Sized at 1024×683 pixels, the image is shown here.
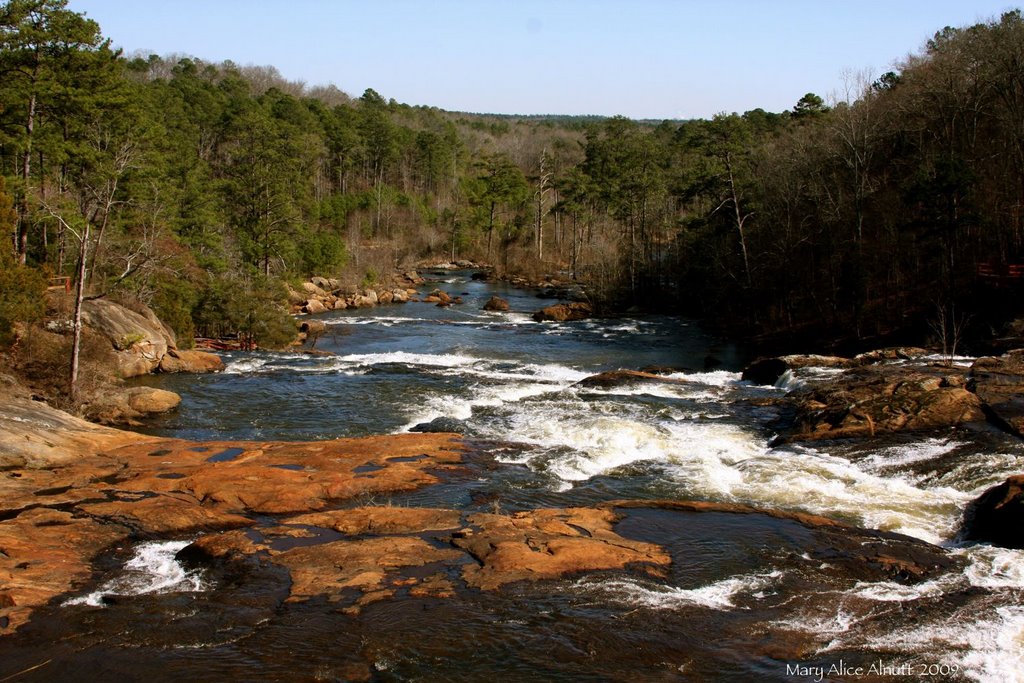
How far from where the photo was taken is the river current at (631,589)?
7.93 metres

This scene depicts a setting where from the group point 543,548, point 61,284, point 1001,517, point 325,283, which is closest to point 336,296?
point 325,283

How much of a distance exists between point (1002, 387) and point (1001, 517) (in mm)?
8500

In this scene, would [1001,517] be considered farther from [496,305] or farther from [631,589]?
[496,305]

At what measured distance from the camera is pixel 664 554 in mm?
10898

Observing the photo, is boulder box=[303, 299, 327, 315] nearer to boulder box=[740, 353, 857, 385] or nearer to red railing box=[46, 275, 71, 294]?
red railing box=[46, 275, 71, 294]

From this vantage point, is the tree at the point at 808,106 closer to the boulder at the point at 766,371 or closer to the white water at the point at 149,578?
the boulder at the point at 766,371

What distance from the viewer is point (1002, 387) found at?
18.6m

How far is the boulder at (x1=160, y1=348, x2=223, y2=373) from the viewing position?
26.5 m

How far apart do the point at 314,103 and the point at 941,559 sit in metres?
94.9

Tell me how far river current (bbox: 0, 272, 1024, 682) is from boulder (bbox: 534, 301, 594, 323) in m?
23.0

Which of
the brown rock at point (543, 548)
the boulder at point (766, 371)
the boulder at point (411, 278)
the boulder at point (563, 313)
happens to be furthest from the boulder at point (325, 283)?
the brown rock at point (543, 548)

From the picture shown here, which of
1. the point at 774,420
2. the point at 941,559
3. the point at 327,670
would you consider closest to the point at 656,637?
the point at 327,670

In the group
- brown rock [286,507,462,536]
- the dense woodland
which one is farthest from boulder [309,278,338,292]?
brown rock [286,507,462,536]

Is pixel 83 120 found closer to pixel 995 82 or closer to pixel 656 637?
pixel 656 637
